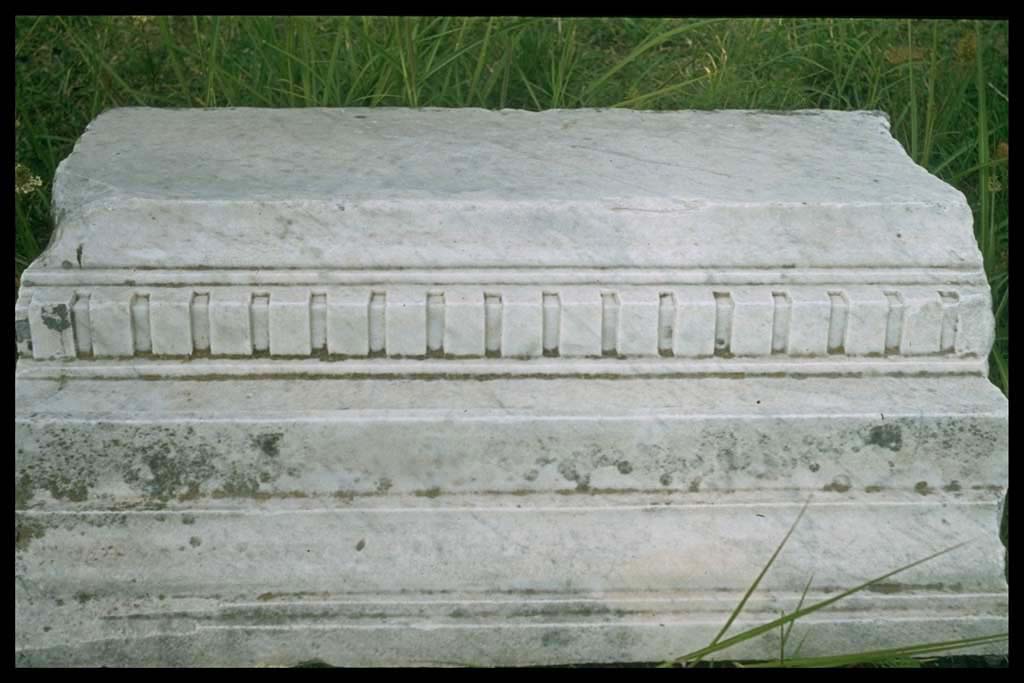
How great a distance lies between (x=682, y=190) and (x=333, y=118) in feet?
2.68

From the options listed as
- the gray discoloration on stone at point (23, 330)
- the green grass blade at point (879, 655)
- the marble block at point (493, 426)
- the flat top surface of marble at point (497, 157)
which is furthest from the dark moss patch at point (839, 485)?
the gray discoloration on stone at point (23, 330)

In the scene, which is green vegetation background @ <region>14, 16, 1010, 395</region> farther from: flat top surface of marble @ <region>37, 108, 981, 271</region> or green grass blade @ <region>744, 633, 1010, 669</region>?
green grass blade @ <region>744, 633, 1010, 669</region>

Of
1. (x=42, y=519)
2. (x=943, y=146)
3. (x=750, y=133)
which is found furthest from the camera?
(x=943, y=146)

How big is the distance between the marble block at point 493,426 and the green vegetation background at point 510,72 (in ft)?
3.02

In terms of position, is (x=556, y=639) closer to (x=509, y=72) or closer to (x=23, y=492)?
(x=23, y=492)

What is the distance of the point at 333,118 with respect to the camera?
2.76m

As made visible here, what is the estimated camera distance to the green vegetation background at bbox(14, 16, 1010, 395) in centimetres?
325

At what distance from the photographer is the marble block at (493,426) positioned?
2.15 m

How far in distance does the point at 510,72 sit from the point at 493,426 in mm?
1534

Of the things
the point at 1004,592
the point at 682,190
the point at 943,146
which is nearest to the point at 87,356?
the point at 682,190

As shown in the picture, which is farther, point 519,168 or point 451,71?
point 451,71

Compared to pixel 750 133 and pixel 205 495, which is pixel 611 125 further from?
pixel 205 495

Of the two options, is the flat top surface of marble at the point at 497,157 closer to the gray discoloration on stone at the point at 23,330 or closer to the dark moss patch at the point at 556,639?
the gray discoloration on stone at the point at 23,330

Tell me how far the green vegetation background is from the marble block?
92 cm
